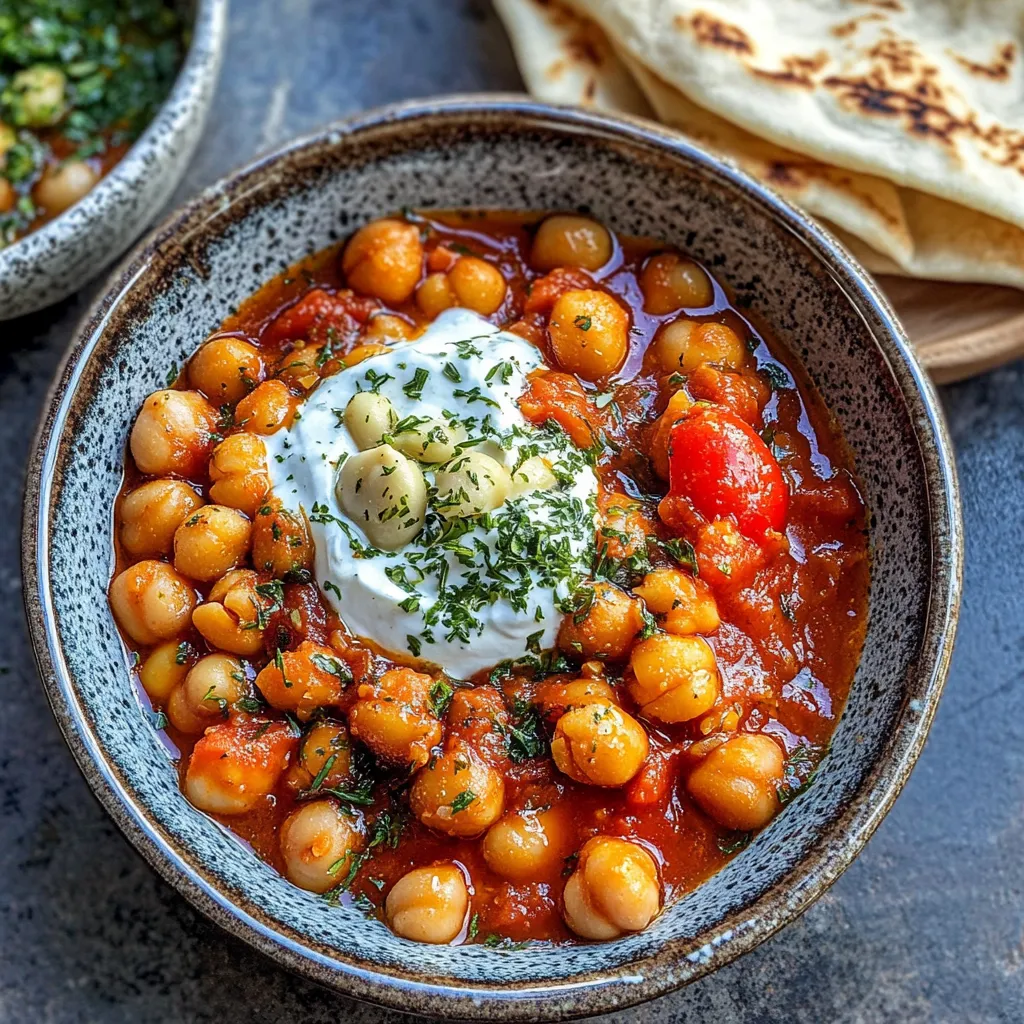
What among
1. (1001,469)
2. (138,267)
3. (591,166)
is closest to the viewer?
(138,267)

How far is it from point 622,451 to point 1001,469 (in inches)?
53.0

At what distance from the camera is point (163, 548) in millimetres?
3127

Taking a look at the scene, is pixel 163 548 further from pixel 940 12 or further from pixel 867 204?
pixel 940 12

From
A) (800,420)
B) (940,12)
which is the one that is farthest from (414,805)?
(940,12)

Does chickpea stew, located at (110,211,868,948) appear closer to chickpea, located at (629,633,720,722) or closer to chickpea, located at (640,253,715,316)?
chickpea, located at (629,633,720,722)

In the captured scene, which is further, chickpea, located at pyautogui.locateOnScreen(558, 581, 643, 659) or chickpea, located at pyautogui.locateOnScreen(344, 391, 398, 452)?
chickpea, located at pyautogui.locateOnScreen(344, 391, 398, 452)

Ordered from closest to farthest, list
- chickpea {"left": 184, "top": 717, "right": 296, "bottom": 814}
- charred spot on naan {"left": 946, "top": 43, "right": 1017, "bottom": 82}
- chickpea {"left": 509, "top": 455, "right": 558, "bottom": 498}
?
chickpea {"left": 184, "top": 717, "right": 296, "bottom": 814} < chickpea {"left": 509, "top": 455, "right": 558, "bottom": 498} < charred spot on naan {"left": 946, "top": 43, "right": 1017, "bottom": 82}

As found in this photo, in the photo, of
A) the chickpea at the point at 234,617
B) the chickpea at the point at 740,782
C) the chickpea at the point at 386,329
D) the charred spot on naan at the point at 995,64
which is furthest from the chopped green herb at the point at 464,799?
the charred spot on naan at the point at 995,64

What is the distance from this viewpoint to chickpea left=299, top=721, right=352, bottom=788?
113 inches

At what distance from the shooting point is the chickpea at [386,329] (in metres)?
3.34

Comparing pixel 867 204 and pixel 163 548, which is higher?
pixel 867 204

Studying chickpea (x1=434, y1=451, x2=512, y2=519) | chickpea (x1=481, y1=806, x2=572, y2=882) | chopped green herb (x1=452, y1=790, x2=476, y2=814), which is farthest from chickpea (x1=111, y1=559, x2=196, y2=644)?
chickpea (x1=481, y1=806, x2=572, y2=882)

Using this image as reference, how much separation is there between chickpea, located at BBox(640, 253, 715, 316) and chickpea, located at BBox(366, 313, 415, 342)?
0.71 metres

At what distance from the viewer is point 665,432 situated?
3.07m
